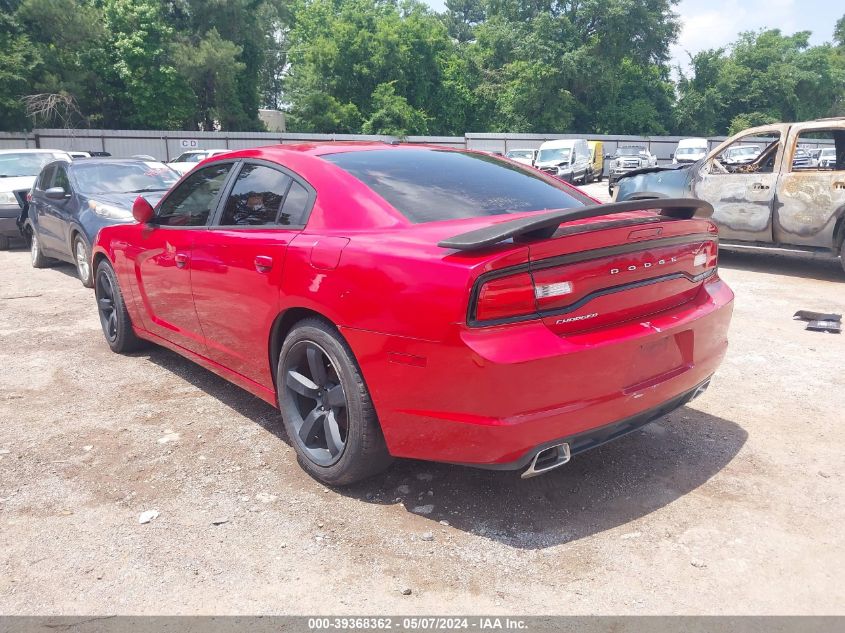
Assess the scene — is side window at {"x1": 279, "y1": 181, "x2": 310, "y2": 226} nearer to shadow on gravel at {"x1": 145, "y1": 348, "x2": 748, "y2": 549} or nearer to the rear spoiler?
the rear spoiler

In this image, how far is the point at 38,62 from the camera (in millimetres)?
29078

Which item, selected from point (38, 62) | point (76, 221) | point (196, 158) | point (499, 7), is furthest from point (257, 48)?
point (76, 221)

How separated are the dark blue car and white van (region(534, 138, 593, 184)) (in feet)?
68.5

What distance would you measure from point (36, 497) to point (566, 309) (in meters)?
2.65

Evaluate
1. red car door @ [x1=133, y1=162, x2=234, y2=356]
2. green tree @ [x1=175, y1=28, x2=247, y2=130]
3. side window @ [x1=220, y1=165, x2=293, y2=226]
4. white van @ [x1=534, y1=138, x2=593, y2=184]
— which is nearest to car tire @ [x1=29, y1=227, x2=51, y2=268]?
red car door @ [x1=133, y1=162, x2=234, y2=356]

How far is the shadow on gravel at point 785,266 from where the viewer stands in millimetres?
8570

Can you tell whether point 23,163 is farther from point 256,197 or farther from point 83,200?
point 256,197

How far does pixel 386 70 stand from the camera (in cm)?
4831

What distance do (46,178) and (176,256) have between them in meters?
6.93

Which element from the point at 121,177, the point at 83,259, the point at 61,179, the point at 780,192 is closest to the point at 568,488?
the point at 780,192

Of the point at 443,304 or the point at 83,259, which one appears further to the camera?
the point at 83,259

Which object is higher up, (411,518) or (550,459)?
(550,459)

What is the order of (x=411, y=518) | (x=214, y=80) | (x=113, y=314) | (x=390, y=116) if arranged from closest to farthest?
(x=411, y=518) → (x=113, y=314) → (x=214, y=80) → (x=390, y=116)

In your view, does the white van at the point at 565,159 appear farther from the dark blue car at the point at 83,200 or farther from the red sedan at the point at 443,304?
the red sedan at the point at 443,304
